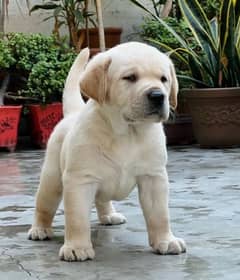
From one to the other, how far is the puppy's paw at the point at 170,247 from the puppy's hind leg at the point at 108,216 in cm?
54

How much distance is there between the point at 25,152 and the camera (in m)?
6.31

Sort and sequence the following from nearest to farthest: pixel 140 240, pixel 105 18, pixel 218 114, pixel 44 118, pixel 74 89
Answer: pixel 140 240
pixel 74 89
pixel 218 114
pixel 44 118
pixel 105 18

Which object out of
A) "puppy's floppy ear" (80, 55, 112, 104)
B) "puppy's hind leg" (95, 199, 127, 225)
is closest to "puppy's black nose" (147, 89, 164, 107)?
"puppy's floppy ear" (80, 55, 112, 104)

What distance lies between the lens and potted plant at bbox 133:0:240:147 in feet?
19.8

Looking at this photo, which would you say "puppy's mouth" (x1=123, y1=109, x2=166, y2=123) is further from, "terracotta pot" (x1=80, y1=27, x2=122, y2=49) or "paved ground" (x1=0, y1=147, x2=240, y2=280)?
"terracotta pot" (x1=80, y1=27, x2=122, y2=49)

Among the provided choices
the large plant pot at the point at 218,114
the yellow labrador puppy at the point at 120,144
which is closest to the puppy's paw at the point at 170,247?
the yellow labrador puppy at the point at 120,144

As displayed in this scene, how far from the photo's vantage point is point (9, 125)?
6359 millimetres

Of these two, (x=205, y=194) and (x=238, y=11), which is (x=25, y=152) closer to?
(x=238, y=11)

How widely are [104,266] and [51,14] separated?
5.21m

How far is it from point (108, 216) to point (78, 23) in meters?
4.12

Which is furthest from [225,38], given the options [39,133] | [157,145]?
[157,145]

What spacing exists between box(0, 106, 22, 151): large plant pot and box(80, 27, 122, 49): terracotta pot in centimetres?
113

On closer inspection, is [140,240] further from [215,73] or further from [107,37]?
[107,37]

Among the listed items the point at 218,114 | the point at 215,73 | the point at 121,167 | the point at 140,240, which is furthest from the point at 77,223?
the point at 215,73
